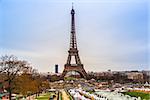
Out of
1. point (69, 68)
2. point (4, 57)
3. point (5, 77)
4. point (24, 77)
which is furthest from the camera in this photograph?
point (69, 68)

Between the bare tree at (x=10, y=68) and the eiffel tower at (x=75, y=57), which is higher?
the eiffel tower at (x=75, y=57)

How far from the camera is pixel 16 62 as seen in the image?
656 inches

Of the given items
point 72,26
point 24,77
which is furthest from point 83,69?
point 24,77

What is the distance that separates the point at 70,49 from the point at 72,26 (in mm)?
2818

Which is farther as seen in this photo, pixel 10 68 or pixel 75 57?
pixel 75 57

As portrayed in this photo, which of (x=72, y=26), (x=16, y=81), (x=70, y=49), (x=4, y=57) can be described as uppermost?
(x=72, y=26)

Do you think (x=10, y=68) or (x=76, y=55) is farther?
(x=76, y=55)

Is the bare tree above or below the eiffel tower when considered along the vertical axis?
below

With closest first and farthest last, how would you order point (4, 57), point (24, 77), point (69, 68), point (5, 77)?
point (5, 77), point (4, 57), point (24, 77), point (69, 68)

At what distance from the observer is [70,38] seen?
4581 centimetres

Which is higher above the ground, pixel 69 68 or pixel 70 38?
pixel 70 38

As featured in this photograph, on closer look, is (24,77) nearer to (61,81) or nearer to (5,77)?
(5,77)

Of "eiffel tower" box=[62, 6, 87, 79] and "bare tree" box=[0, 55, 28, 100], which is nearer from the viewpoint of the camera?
"bare tree" box=[0, 55, 28, 100]

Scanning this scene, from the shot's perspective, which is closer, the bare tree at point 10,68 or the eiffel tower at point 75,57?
the bare tree at point 10,68
